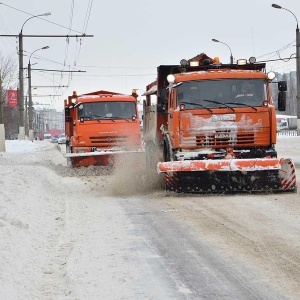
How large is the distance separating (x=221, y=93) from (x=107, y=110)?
794 centimetres

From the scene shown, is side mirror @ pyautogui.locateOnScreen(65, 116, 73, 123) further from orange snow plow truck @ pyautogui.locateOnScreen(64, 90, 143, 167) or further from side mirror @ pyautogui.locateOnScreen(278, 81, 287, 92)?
side mirror @ pyautogui.locateOnScreen(278, 81, 287, 92)

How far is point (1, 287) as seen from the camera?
562 cm

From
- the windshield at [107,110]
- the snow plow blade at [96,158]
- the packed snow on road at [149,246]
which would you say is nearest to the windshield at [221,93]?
the packed snow on road at [149,246]

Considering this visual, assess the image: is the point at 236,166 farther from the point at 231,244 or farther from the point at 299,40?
the point at 299,40

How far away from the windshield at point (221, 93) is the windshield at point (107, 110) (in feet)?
24.7

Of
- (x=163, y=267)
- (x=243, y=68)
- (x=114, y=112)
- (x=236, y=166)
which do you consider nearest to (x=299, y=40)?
(x=114, y=112)

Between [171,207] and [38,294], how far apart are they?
20.0 ft

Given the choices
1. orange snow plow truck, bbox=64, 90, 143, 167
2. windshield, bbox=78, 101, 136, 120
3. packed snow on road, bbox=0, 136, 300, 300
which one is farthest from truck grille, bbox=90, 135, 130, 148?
packed snow on road, bbox=0, 136, 300, 300

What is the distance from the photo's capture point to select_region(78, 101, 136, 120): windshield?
21500mm

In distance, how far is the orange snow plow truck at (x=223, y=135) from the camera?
1320 centimetres

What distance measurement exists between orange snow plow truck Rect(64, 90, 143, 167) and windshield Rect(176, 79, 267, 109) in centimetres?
645

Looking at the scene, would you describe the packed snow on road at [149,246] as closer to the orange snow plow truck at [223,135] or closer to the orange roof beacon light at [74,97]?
the orange snow plow truck at [223,135]

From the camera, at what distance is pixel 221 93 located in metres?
14.2

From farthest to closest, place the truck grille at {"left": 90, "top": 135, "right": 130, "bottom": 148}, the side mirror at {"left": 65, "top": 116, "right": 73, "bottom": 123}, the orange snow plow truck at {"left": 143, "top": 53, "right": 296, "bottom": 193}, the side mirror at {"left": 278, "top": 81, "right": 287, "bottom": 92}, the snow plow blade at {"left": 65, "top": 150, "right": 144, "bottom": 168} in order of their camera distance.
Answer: the side mirror at {"left": 65, "top": 116, "right": 73, "bottom": 123} < the truck grille at {"left": 90, "top": 135, "right": 130, "bottom": 148} < the snow plow blade at {"left": 65, "top": 150, "right": 144, "bottom": 168} < the side mirror at {"left": 278, "top": 81, "right": 287, "bottom": 92} < the orange snow plow truck at {"left": 143, "top": 53, "right": 296, "bottom": 193}
